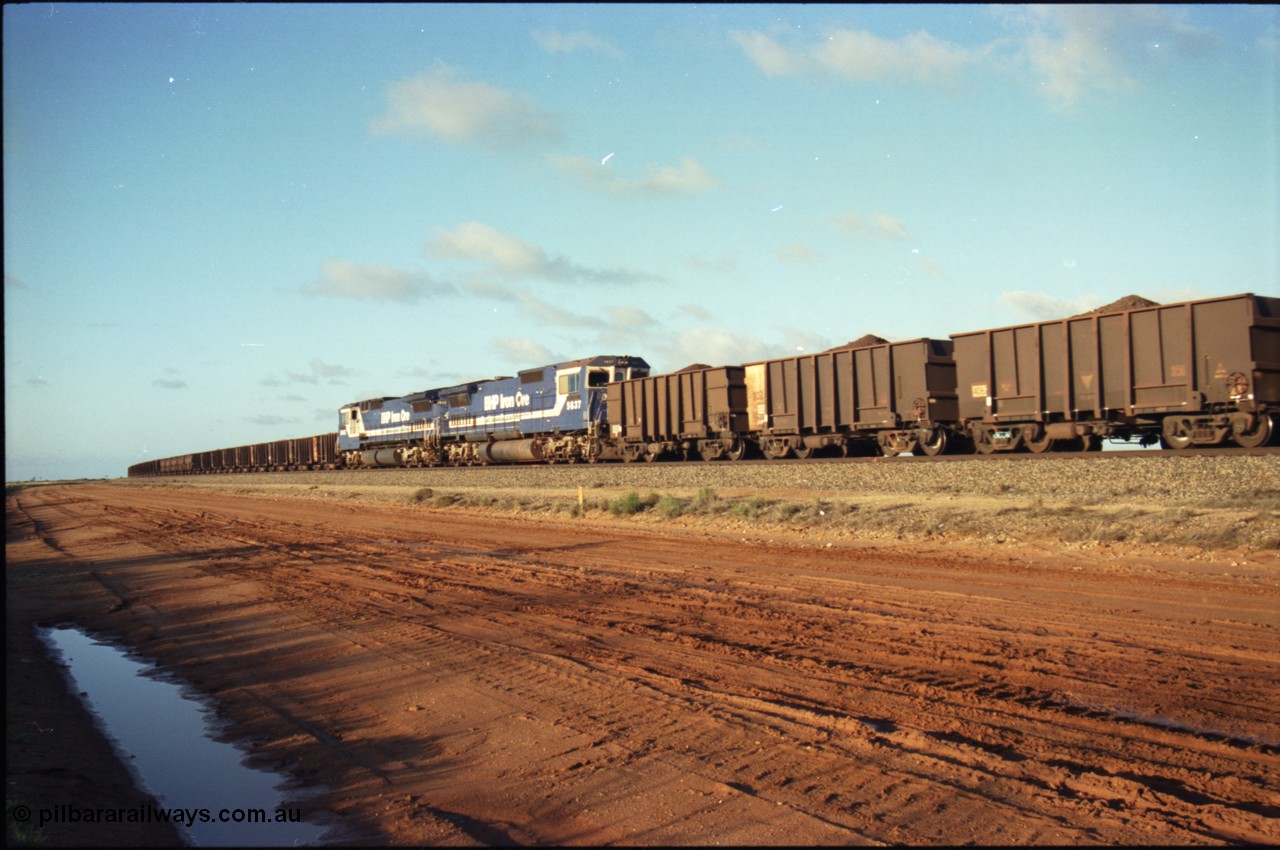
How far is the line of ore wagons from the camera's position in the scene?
57.9ft

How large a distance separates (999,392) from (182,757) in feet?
64.6

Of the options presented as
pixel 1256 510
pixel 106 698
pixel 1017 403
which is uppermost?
pixel 1017 403

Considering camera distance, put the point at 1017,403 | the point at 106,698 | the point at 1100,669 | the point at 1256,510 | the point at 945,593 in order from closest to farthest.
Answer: the point at 1100,669 < the point at 106,698 < the point at 945,593 < the point at 1256,510 < the point at 1017,403

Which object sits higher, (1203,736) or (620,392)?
(620,392)

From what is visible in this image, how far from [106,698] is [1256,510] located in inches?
602

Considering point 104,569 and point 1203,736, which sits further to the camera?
point 104,569

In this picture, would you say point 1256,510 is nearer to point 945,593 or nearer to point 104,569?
point 945,593

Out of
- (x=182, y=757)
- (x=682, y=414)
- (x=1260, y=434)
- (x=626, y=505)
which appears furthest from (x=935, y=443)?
(x=182, y=757)

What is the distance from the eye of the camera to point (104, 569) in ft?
59.9

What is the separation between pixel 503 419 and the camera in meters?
43.0

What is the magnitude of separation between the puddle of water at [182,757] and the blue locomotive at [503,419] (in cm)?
2752

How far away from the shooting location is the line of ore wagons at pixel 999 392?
17.6 metres

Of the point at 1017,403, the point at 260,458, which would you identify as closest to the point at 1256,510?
the point at 1017,403

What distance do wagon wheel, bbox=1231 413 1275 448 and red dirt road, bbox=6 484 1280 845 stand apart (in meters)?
7.35
